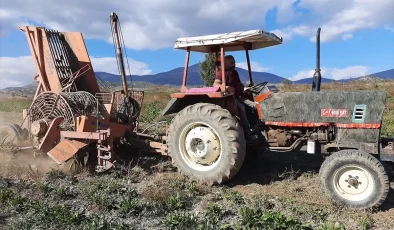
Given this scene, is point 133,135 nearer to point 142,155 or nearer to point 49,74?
point 142,155

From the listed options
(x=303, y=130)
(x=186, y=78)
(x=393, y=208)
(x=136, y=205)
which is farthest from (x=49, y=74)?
(x=393, y=208)

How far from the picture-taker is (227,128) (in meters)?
5.75

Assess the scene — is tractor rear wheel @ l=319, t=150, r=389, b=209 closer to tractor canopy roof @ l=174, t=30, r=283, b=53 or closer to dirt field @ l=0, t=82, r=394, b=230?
dirt field @ l=0, t=82, r=394, b=230

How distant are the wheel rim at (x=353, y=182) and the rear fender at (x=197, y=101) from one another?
6.08ft

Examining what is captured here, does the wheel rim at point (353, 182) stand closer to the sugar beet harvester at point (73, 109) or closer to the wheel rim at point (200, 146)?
the wheel rim at point (200, 146)

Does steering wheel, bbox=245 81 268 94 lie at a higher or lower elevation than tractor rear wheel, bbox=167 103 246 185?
higher

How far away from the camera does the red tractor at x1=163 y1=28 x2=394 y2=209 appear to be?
16.5ft

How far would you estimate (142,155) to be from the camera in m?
7.49

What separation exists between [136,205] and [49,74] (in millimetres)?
4148

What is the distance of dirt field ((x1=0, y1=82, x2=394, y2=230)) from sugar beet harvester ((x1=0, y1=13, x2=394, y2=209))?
30 cm

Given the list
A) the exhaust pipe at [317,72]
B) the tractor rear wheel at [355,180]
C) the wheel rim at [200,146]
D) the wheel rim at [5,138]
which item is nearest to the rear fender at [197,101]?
the wheel rim at [200,146]

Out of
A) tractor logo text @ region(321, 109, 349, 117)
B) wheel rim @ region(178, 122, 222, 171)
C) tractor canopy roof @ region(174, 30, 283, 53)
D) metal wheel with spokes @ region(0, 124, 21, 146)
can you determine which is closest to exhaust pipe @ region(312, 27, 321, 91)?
tractor logo text @ region(321, 109, 349, 117)

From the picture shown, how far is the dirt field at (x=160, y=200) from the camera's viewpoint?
4.29 metres

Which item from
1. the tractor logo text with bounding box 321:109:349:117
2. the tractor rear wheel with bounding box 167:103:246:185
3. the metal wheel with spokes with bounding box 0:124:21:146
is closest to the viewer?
the tractor logo text with bounding box 321:109:349:117
